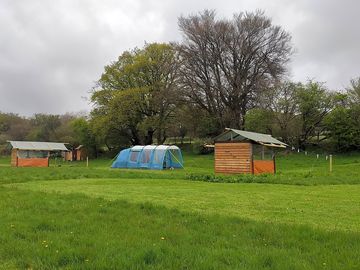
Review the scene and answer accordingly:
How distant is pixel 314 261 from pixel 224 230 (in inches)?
83.0

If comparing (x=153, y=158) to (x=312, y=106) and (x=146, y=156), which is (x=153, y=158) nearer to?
(x=146, y=156)

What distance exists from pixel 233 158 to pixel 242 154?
71 cm

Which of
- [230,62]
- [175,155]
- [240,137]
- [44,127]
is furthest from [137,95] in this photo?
[44,127]

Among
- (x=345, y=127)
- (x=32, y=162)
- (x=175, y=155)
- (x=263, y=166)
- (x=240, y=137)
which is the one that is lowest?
(x=263, y=166)

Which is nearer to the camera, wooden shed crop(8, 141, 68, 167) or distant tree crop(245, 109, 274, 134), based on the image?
distant tree crop(245, 109, 274, 134)

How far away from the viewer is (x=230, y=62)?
4988 cm

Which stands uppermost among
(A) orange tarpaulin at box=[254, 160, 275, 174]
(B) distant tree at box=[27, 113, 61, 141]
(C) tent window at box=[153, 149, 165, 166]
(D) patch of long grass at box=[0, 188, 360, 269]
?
(B) distant tree at box=[27, 113, 61, 141]

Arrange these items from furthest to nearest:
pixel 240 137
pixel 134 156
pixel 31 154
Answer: pixel 31 154
pixel 134 156
pixel 240 137

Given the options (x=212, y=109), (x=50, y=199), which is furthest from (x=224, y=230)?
(x=212, y=109)

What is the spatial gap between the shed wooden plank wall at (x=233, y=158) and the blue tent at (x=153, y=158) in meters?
8.66

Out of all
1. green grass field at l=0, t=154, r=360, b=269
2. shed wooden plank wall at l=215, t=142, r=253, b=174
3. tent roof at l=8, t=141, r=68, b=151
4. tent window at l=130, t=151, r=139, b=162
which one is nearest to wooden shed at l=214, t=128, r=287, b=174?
shed wooden plank wall at l=215, t=142, r=253, b=174

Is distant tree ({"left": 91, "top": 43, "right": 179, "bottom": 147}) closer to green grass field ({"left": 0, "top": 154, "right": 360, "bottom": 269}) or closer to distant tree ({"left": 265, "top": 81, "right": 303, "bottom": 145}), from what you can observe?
distant tree ({"left": 265, "top": 81, "right": 303, "bottom": 145})

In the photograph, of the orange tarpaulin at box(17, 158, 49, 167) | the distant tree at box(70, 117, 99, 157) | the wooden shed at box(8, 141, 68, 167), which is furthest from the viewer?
the distant tree at box(70, 117, 99, 157)

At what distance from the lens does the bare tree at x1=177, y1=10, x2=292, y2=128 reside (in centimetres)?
4816
